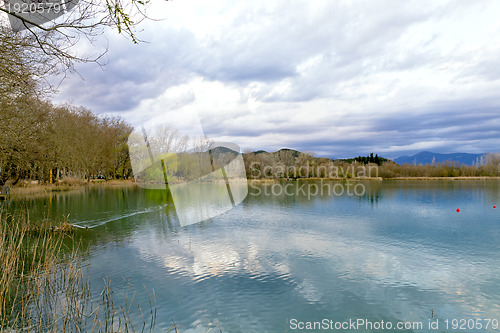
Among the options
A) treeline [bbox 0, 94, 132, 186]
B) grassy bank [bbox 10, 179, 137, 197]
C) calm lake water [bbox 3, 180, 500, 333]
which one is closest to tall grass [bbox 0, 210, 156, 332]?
calm lake water [bbox 3, 180, 500, 333]

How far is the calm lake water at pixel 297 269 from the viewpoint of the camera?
638 cm

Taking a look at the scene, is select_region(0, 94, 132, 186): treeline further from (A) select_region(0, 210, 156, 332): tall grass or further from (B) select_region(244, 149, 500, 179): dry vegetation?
(B) select_region(244, 149, 500, 179): dry vegetation

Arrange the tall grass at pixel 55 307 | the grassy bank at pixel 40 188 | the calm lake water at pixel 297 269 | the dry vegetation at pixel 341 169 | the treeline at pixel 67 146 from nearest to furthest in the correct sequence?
1. the tall grass at pixel 55 307
2. the calm lake water at pixel 297 269
3. the treeline at pixel 67 146
4. the grassy bank at pixel 40 188
5. the dry vegetation at pixel 341 169

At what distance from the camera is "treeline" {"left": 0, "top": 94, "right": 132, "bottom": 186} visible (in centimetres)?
2440

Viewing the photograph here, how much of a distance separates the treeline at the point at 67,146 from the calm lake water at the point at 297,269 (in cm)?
1139

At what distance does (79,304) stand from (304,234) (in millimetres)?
8960

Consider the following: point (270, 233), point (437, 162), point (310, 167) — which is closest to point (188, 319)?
point (270, 233)

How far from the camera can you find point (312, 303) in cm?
675

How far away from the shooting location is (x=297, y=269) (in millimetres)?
8797

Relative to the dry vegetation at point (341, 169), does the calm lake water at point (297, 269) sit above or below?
below

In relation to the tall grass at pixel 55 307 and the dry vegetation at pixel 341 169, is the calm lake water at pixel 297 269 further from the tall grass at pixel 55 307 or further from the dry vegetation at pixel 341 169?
the dry vegetation at pixel 341 169

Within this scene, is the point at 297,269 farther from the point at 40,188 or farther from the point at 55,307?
the point at 40,188

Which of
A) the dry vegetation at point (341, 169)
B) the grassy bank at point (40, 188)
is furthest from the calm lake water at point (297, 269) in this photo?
the dry vegetation at point (341, 169)

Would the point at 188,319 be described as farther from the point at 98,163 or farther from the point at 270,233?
the point at 98,163
